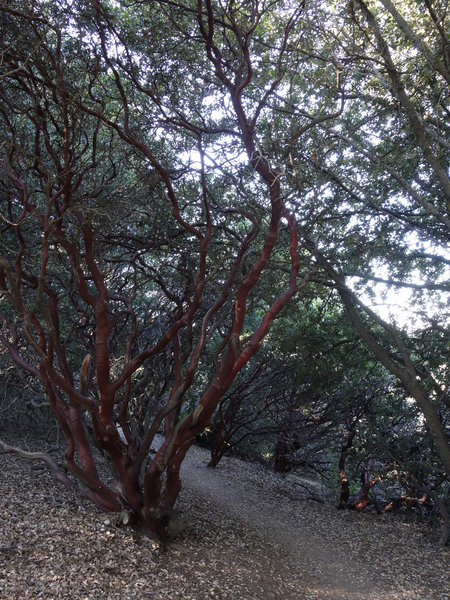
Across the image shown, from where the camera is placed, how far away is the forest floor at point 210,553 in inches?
148

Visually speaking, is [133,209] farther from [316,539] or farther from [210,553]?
[316,539]

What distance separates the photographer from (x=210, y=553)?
194 inches

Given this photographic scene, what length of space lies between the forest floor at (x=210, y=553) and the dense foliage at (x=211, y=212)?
49 centimetres

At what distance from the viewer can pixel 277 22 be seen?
6.44m

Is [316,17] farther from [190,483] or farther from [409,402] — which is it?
[190,483]

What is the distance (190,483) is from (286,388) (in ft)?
9.14

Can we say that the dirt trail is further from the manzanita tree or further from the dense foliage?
the manzanita tree

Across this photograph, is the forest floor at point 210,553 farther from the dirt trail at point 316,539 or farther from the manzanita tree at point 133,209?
the manzanita tree at point 133,209

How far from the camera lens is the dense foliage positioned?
4789 millimetres

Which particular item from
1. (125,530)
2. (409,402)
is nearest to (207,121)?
(125,530)

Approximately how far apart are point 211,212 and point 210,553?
4087 mm

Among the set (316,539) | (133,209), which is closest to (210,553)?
(316,539)

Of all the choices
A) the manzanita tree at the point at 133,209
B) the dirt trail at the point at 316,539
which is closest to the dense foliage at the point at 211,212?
the manzanita tree at the point at 133,209

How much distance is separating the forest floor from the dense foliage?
0.49 meters
